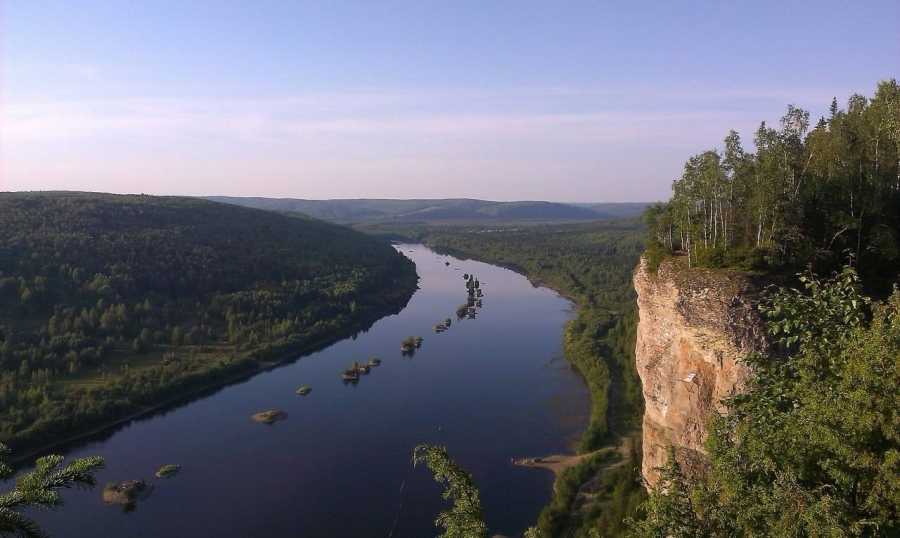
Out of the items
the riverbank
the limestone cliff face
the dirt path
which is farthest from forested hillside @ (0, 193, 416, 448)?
the limestone cliff face

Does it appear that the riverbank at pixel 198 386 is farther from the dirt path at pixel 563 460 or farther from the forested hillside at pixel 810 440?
the forested hillside at pixel 810 440

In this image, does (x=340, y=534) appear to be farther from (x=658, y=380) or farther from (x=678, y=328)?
(x=678, y=328)

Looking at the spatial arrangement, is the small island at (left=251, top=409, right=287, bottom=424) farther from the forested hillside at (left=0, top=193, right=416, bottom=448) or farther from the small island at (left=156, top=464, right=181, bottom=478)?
the forested hillside at (left=0, top=193, right=416, bottom=448)

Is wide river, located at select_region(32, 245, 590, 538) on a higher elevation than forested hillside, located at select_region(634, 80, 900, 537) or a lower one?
lower

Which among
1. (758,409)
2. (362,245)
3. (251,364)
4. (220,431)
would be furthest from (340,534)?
(362,245)

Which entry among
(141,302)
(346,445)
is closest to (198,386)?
(346,445)

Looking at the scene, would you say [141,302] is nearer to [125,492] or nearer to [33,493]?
[125,492]

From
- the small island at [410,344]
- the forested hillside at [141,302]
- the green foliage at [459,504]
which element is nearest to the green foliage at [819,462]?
the green foliage at [459,504]
